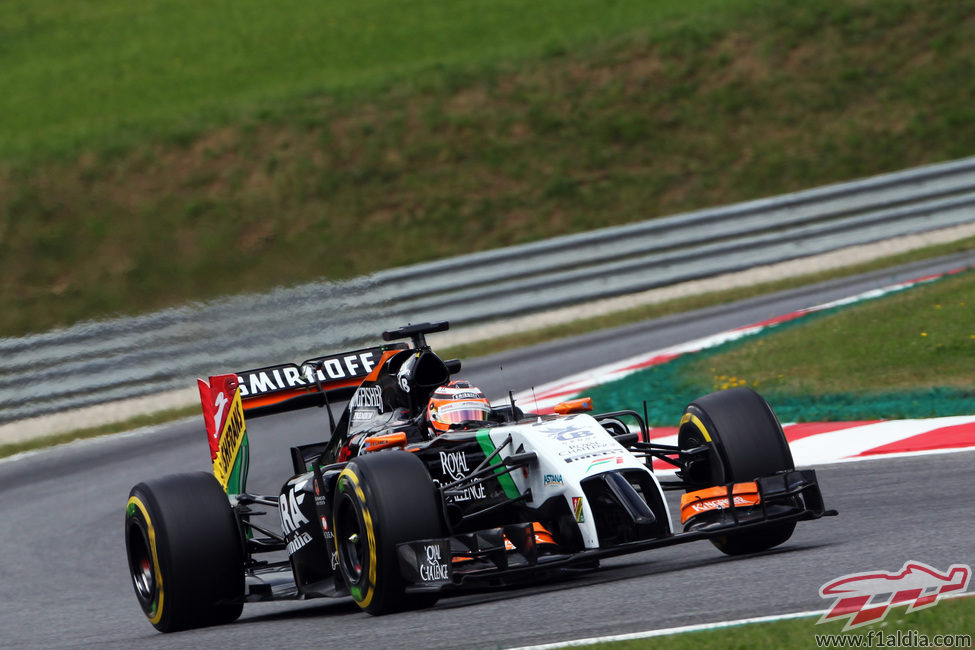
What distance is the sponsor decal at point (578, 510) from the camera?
22.2 feet

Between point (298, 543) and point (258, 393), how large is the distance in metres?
1.31

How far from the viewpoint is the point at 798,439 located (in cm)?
1055

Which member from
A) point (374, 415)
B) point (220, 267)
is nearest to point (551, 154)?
point (220, 267)

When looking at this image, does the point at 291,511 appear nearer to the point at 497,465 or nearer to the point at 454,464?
the point at 454,464

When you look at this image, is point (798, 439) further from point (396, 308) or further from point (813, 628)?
point (396, 308)

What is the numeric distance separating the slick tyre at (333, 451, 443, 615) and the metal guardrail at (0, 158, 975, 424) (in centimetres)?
836

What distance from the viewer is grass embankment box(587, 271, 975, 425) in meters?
11.0

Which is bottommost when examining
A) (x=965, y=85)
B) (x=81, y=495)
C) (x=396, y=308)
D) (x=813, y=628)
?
(x=813, y=628)

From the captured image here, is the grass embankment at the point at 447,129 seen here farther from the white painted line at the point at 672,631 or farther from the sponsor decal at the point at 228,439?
the white painted line at the point at 672,631

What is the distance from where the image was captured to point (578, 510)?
6.79 metres

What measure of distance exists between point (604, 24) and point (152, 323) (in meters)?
11.9

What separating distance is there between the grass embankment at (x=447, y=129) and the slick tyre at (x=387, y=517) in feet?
36.0

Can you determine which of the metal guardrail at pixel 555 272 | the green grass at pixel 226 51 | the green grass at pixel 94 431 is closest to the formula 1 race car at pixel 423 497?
the metal guardrail at pixel 555 272

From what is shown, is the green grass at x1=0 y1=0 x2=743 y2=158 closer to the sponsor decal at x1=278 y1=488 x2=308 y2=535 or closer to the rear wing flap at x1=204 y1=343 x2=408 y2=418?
the rear wing flap at x1=204 y1=343 x2=408 y2=418
